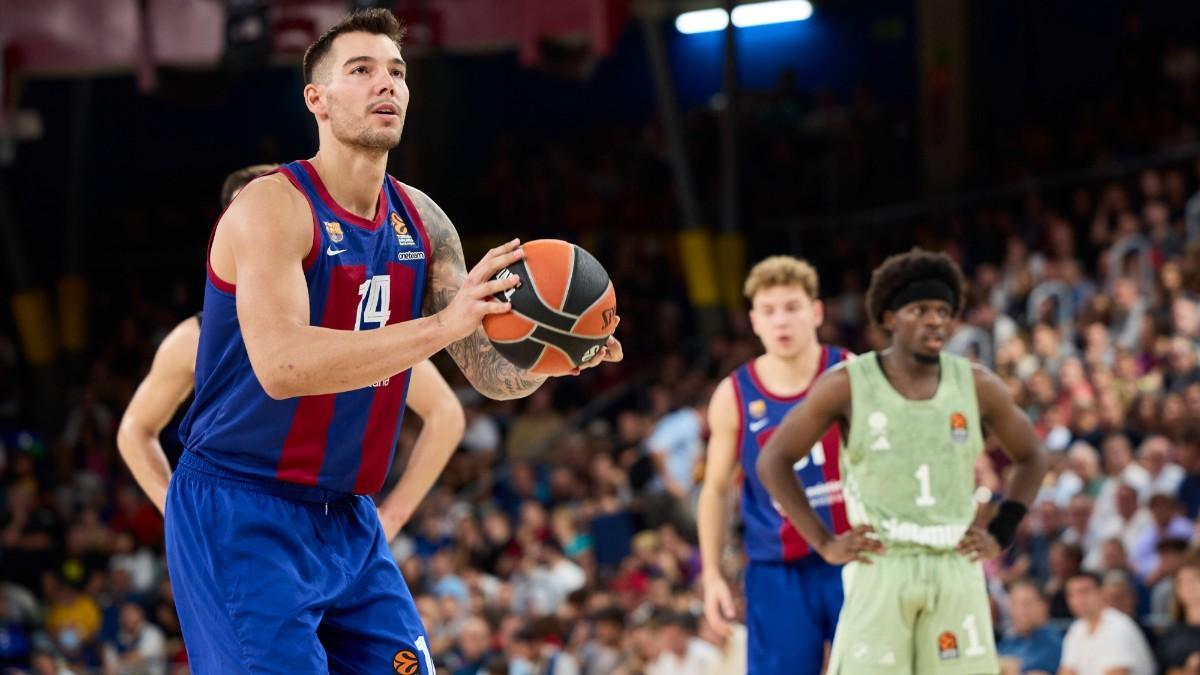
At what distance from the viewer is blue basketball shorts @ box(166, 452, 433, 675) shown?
4.12 meters

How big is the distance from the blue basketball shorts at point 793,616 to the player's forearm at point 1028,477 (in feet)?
2.79

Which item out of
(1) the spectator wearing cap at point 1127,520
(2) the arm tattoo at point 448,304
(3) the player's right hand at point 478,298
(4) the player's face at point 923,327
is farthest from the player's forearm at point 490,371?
(1) the spectator wearing cap at point 1127,520

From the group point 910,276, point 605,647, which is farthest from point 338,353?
point 605,647

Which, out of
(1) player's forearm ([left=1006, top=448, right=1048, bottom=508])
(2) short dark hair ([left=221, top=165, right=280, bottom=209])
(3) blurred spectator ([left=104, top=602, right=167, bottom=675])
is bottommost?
(3) blurred spectator ([left=104, top=602, right=167, bottom=675])

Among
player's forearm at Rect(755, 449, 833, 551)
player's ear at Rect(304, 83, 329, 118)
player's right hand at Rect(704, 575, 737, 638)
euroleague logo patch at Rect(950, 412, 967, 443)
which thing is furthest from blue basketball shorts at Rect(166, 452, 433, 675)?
player's right hand at Rect(704, 575, 737, 638)

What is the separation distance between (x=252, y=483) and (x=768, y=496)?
2862 millimetres

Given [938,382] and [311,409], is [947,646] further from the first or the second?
[311,409]

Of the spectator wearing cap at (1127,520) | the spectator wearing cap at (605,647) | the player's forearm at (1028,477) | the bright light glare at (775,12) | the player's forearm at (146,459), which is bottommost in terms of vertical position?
the spectator wearing cap at (605,647)

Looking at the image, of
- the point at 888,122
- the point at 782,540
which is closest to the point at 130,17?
the point at 888,122

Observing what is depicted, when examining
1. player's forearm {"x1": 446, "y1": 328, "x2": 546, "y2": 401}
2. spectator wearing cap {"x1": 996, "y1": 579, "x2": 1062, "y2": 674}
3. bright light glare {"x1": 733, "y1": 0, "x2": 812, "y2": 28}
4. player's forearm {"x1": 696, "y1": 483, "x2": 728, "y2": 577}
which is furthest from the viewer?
bright light glare {"x1": 733, "y1": 0, "x2": 812, "y2": 28}

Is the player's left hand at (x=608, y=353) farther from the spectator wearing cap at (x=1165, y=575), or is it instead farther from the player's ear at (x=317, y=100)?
the spectator wearing cap at (x=1165, y=575)

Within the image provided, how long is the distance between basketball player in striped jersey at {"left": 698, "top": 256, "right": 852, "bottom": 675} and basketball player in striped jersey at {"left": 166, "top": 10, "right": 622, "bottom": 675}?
2406mm

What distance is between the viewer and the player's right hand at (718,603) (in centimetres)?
675

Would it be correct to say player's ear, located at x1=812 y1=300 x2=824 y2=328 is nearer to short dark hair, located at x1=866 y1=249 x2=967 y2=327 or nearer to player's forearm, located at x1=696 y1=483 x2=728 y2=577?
player's forearm, located at x1=696 y1=483 x2=728 y2=577
